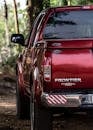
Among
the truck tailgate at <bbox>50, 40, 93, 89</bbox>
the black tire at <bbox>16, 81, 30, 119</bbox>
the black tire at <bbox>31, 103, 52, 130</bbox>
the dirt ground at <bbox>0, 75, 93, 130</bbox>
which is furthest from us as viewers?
the black tire at <bbox>16, 81, 30, 119</bbox>

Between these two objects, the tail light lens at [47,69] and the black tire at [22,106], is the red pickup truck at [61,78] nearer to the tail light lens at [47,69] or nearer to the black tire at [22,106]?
the tail light lens at [47,69]

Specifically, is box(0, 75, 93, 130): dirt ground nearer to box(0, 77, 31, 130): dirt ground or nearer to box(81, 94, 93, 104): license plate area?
box(0, 77, 31, 130): dirt ground

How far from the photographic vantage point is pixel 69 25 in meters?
9.11

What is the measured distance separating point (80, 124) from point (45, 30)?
2.17 m

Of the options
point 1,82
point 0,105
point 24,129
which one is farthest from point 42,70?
point 1,82

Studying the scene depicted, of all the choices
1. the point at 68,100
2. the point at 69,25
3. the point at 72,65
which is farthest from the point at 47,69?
the point at 69,25

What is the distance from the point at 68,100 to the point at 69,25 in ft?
5.81

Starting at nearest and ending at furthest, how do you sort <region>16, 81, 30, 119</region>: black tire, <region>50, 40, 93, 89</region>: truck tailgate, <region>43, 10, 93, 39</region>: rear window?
<region>50, 40, 93, 89</region>: truck tailgate < <region>43, 10, 93, 39</region>: rear window < <region>16, 81, 30, 119</region>: black tire

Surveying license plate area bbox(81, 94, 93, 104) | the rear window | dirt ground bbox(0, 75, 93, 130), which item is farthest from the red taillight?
dirt ground bbox(0, 75, 93, 130)

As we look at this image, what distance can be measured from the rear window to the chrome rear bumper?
1418mm

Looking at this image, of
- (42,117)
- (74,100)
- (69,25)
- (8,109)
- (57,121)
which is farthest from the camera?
(8,109)

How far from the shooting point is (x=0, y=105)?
47.5 ft

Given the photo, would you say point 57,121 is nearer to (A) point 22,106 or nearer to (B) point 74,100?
(A) point 22,106

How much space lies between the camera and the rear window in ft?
29.4
